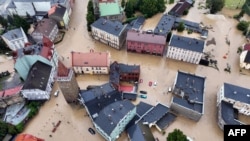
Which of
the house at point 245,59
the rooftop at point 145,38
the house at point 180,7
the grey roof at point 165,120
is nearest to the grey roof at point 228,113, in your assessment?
the grey roof at point 165,120

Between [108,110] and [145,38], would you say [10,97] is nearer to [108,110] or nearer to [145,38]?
[108,110]

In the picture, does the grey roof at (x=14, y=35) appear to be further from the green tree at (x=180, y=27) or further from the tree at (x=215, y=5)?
the tree at (x=215, y=5)

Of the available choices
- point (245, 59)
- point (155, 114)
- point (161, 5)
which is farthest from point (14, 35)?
point (245, 59)

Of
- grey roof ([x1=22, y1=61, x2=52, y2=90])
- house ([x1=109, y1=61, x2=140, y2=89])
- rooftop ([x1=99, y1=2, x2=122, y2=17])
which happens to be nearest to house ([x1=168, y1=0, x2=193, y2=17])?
rooftop ([x1=99, y1=2, x2=122, y2=17])

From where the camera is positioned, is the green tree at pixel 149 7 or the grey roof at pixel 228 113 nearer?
the grey roof at pixel 228 113

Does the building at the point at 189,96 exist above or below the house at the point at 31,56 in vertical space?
below

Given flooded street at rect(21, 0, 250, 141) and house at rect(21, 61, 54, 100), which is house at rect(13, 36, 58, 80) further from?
flooded street at rect(21, 0, 250, 141)

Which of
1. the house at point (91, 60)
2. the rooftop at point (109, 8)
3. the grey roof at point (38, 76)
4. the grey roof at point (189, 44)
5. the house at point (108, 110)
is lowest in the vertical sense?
the house at point (108, 110)
